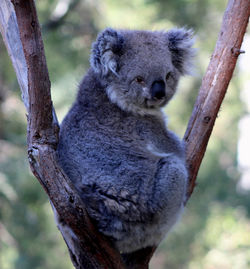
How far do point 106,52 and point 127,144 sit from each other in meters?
0.67

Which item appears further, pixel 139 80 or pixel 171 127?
pixel 171 127

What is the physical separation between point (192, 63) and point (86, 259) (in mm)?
1793

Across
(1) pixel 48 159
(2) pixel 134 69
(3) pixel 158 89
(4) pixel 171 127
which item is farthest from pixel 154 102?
(4) pixel 171 127

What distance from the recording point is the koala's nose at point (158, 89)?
263 cm

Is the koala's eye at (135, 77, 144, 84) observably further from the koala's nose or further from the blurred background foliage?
the blurred background foliage

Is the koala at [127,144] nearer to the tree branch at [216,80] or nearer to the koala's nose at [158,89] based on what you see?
the koala's nose at [158,89]

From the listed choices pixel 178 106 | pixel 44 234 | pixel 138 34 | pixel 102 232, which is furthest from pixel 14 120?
pixel 102 232

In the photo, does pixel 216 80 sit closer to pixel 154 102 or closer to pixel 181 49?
pixel 181 49

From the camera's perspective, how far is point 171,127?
7148mm

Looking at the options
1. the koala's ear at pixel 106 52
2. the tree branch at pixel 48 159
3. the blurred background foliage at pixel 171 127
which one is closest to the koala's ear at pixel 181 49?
the koala's ear at pixel 106 52

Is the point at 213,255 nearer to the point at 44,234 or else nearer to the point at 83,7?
the point at 44,234

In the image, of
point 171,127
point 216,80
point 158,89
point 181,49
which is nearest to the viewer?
point 158,89

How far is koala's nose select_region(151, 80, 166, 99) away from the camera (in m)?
2.63

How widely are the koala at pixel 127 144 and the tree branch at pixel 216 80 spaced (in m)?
0.13
